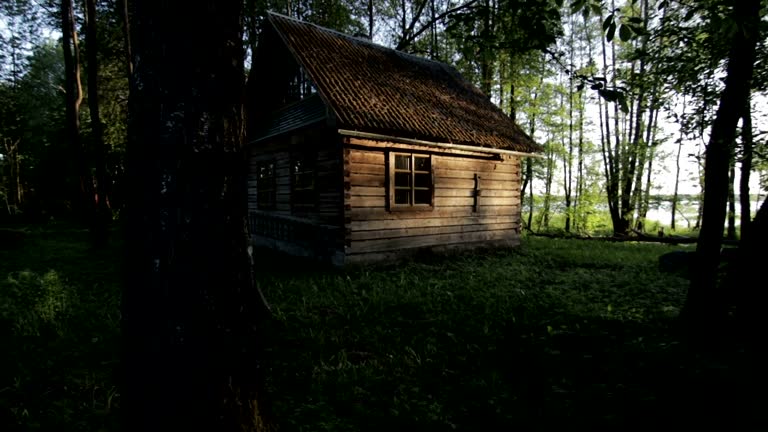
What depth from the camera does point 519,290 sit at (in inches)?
299

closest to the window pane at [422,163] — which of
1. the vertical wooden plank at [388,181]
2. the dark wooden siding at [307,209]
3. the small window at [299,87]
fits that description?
the vertical wooden plank at [388,181]

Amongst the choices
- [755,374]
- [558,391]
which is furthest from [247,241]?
[755,374]

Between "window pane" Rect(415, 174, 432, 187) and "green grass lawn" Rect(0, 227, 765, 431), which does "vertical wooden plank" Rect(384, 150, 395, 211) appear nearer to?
"window pane" Rect(415, 174, 432, 187)

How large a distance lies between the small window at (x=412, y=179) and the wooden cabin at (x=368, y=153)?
3cm

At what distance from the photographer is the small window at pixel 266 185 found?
13.6 metres

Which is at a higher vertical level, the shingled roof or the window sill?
the shingled roof

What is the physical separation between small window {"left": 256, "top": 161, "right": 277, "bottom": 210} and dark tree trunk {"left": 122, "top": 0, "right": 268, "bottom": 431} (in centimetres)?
1203

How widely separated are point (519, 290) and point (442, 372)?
4225 millimetres

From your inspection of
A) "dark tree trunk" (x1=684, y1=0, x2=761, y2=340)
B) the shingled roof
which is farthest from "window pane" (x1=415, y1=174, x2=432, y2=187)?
"dark tree trunk" (x1=684, y1=0, x2=761, y2=340)

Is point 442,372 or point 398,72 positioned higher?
point 398,72

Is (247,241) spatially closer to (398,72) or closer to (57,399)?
(57,399)

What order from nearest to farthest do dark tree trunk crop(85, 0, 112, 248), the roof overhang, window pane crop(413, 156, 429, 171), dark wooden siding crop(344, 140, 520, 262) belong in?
the roof overhang
dark wooden siding crop(344, 140, 520, 262)
window pane crop(413, 156, 429, 171)
dark tree trunk crop(85, 0, 112, 248)

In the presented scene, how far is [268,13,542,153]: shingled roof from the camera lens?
991cm

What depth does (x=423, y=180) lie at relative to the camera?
11500 mm
